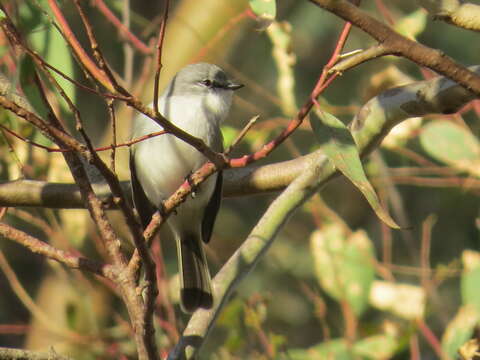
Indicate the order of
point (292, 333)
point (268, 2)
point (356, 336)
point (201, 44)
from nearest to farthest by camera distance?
point (268, 2), point (356, 336), point (201, 44), point (292, 333)

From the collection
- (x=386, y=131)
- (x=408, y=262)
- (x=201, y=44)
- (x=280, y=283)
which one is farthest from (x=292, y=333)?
(x=386, y=131)

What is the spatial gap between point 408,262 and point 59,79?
4301 mm

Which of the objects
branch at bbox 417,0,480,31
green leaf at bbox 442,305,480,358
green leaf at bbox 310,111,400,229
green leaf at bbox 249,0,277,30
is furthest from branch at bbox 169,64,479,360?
green leaf at bbox 442,305,480,358

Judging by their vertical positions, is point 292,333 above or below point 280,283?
below

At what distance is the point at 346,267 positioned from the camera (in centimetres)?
375

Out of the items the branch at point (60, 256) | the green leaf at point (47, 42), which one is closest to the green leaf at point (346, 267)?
the green leaf at point (47, 42)

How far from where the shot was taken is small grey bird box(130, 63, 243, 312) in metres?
3.55

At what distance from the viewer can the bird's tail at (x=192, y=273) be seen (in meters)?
3.37

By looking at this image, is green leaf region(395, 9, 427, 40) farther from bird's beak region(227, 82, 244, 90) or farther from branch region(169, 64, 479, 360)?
branch region(169, 64, 479, 360)

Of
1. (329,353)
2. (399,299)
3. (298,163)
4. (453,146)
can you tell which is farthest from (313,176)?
(399,299)

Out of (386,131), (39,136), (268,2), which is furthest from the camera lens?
(39,136)

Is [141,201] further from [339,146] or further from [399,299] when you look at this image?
[339,146]

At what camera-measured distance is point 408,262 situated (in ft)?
21.0

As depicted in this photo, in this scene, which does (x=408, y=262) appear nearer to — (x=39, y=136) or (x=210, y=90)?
(x=210, y=90)
